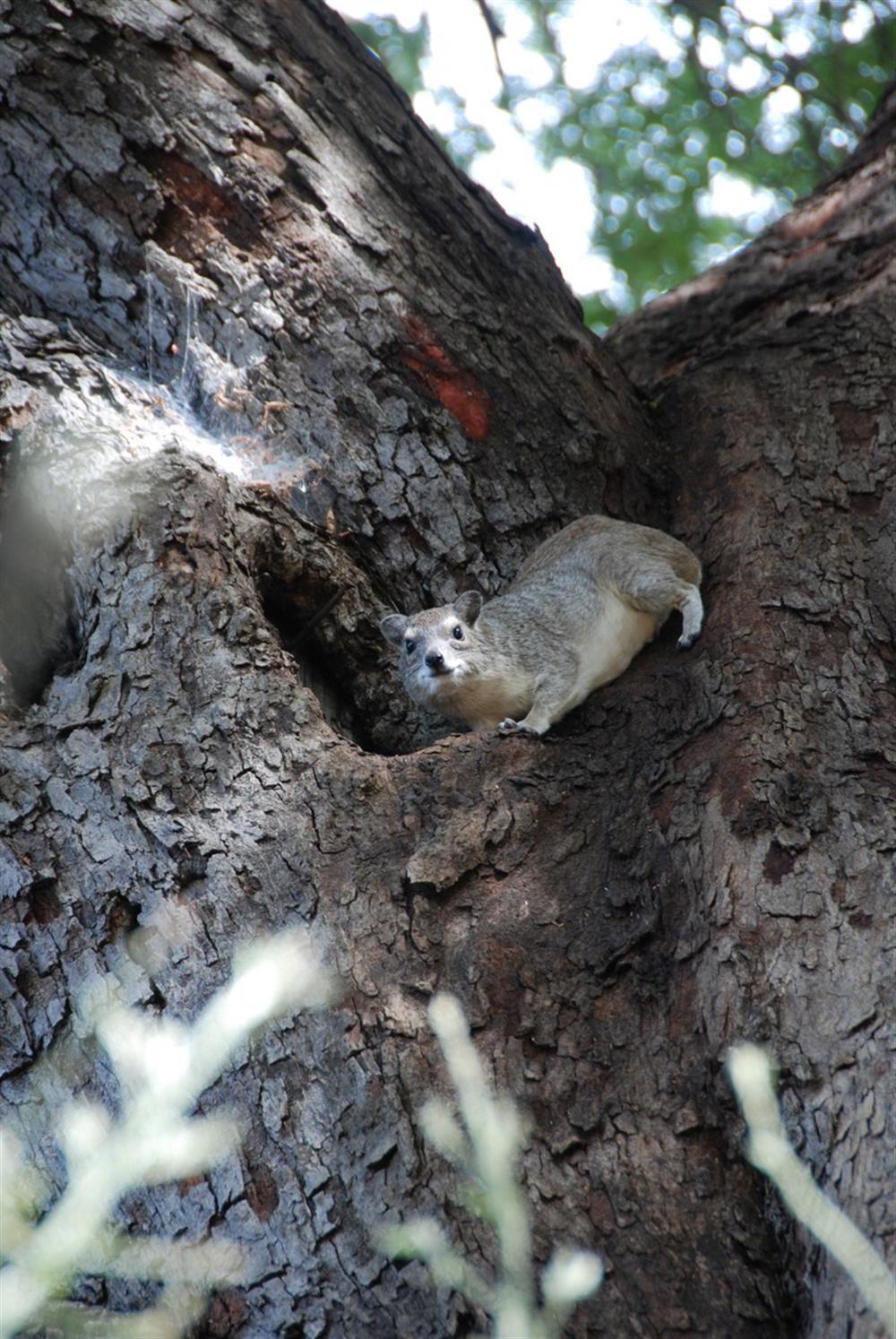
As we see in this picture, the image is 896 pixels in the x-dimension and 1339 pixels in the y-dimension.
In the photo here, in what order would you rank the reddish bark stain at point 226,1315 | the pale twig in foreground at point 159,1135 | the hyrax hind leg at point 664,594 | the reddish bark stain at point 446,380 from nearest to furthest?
1. the pale twig in foreground at point 159,1135
2. the reddish bark stain at point 226,1315
3. the hyrax hind leg at point 664,594
4. the reddish bark stain at point 446,380

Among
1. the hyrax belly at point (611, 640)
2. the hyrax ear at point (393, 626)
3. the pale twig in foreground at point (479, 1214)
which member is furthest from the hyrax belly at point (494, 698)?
the pale twig in foreground at point (479, 1214)

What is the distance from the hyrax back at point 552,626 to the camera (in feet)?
16.6

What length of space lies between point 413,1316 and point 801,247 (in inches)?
208

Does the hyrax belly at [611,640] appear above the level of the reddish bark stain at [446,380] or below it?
below

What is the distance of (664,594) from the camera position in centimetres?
513

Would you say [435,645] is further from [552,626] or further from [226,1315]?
[226,1315]

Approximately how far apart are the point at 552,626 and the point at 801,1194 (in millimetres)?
3167

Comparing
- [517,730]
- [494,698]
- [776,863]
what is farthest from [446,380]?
[776,863]

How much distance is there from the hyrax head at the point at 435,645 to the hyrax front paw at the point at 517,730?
0.41 metres

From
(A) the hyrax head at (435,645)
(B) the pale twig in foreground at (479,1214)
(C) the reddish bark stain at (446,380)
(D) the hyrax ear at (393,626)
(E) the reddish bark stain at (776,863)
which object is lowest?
(E) the reddish bark stain at (776,863)

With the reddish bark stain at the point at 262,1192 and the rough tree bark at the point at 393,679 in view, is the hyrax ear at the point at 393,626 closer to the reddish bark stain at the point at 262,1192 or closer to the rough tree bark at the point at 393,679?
the rough tree bark at the point at 393,679

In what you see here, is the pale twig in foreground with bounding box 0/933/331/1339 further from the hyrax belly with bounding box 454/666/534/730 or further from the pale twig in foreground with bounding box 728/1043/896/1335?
the hyrax belly with bounding box 454/666/534/730

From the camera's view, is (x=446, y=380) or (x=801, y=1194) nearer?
(x=801, y=1194)

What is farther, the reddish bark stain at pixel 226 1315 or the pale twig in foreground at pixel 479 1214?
the reddish bark stain at pixel 226 1315
